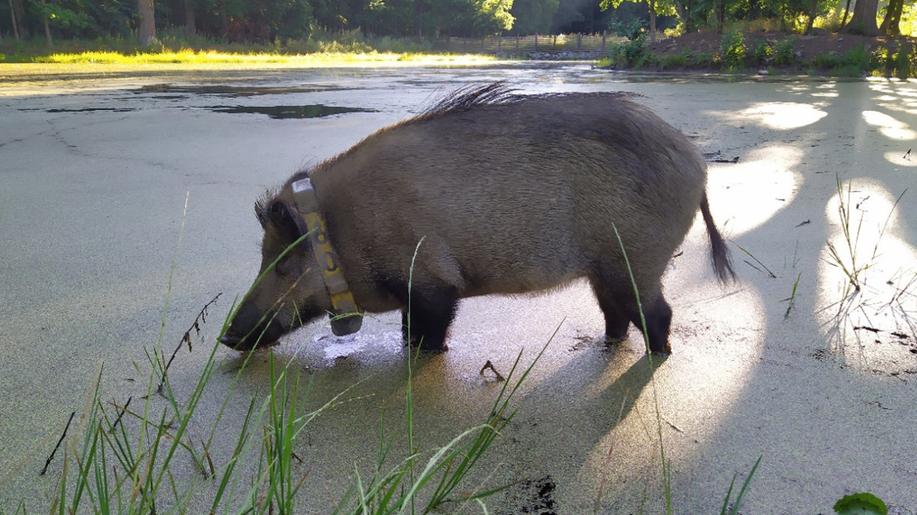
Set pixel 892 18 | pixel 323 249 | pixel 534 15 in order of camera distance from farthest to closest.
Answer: pixel 534 15
pixel 892 18
pixel 323 249

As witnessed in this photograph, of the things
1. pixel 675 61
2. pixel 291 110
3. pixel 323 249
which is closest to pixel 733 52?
pixel 675 61

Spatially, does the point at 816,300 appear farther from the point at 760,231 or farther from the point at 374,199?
the point at 374,199

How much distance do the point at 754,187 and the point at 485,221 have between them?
2.43 meters

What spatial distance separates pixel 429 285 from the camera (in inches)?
84.3

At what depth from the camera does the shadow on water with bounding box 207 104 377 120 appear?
24.0ft

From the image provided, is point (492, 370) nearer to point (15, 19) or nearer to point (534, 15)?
point (15, 19)

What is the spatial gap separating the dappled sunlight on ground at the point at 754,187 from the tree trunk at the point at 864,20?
14.8 metres

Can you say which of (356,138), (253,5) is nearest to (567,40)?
(253,5)

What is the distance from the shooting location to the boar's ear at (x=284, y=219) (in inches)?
83.6

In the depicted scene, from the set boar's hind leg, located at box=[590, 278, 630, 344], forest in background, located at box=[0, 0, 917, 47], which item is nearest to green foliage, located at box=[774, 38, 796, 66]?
forest in background, located at box=[0, 0, 917, 47]

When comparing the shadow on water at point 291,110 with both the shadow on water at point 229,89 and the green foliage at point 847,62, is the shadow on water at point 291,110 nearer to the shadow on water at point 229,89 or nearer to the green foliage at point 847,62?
the shadow on water at point 229,89

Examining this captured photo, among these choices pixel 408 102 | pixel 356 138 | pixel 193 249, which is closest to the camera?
pixel 193 249

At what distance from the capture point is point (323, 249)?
6.97ft

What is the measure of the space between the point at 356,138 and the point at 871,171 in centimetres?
359
